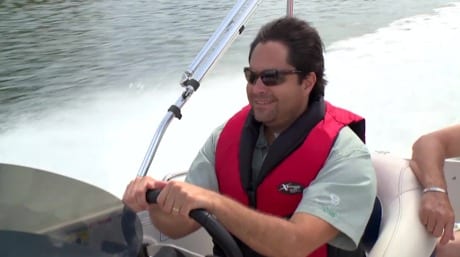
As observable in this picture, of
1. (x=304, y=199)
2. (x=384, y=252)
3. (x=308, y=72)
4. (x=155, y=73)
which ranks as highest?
(x=308, y=72)

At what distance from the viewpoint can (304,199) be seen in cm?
120

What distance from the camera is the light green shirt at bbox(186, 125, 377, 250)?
1177 millimetres

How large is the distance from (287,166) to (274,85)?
0.17m

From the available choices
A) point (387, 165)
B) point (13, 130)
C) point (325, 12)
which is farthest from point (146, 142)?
point (325, 12)

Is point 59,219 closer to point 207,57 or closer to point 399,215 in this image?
point 399,215

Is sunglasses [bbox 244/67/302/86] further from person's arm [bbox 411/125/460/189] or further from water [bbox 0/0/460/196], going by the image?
water [bbox 0/0/460/196]

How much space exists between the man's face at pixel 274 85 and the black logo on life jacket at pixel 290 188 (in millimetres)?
140

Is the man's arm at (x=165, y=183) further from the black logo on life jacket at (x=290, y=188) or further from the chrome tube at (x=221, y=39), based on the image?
the chrome tube at (x=221, y=39)

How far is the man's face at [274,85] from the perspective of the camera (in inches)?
50.5

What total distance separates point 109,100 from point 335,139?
3994 millimetres

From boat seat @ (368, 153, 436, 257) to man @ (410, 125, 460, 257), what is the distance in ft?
0.06

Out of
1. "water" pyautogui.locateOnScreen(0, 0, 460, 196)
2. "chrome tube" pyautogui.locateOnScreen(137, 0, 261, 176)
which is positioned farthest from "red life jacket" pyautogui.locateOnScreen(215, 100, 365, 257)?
"water" pyautogui.locateOnScreen(0, 0, 460, 196)

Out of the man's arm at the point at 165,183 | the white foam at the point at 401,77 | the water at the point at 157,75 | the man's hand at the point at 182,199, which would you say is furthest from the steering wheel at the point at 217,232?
the white foam at the point at 401,77

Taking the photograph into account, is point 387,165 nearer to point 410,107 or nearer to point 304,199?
point 304,199
